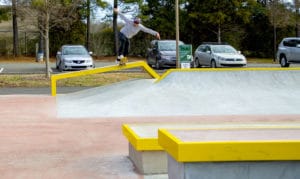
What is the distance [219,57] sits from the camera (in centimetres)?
2902

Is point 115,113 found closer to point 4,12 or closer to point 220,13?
point 4,12

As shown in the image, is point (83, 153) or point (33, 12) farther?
point (33, 12)

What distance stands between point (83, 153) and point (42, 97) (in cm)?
861

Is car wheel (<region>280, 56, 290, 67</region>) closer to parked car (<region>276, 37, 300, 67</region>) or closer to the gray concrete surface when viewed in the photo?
parked car (<region>276, 37, 300, 67</region>)

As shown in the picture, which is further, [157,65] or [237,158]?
[157,65]

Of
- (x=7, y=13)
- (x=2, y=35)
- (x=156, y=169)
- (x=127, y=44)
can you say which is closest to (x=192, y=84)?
(x=127, y=44)


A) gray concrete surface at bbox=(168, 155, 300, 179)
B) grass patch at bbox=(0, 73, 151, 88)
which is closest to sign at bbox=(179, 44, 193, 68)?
grass patch at bbox=(0, 73, 151, 88)

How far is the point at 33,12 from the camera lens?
81.8 feet

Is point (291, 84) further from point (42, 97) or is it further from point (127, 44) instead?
point (42, 97)

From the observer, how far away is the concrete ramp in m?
12.2

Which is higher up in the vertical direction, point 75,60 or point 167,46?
point 167,46

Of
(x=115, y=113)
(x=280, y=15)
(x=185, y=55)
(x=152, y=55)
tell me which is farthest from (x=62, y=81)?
(x=280, y=15)

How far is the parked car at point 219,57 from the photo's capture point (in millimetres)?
29000

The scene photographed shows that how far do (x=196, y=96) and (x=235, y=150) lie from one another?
28.5 feet
